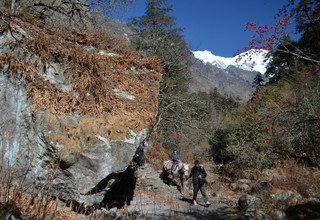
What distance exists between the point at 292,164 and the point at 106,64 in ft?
39.0

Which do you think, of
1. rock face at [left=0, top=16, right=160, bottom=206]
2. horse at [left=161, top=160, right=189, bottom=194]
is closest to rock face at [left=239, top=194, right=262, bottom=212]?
horse at [left=161, top=160, right=189, bottom=194]

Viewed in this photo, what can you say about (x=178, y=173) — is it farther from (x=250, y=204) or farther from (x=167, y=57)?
(x=167, y=57)

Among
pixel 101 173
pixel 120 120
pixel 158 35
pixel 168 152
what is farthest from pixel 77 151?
pixel 158 35

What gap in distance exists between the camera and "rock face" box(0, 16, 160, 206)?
23.8 feet

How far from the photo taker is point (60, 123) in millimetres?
7715

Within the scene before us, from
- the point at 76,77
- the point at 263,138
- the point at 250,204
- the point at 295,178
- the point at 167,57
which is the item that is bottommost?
the point at 250,204

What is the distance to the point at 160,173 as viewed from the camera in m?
18.9

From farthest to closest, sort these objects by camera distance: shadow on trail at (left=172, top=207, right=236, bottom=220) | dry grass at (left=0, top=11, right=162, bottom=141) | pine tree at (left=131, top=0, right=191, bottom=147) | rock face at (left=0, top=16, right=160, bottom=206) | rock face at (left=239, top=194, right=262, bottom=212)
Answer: pine tree at (left=131, top=0, right=191, bottom=147) < rock face at (left=239, top=194, right=262, bottom=212) < shadow on trail at (left=172, top=207, right=236, bottom=220) < dry grass at (left=0, top=11, right=162, bottom=141) < rock face at (left=0, top=16, right=160, bottom=206)

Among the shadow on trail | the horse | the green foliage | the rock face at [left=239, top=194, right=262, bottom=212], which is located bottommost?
the shadow on trail

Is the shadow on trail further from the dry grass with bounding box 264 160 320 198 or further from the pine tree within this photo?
the pine tree

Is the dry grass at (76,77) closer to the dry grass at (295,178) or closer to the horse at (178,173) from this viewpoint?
the horse at (178,173)

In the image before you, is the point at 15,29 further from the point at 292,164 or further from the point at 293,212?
the point at 292,164

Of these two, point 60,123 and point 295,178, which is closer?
point 60,123

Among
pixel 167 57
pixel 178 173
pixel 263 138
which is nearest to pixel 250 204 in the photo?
pixel 178 173
